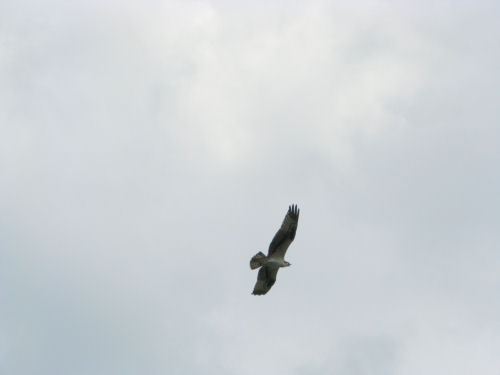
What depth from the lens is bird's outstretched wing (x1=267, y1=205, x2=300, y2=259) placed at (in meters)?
→ 66.2

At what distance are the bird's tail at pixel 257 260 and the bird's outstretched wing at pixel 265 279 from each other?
0.69 m

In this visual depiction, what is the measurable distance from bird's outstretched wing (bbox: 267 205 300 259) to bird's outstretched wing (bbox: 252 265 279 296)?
1.24m

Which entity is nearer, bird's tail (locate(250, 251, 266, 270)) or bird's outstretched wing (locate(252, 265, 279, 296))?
bird's tail (locate(250, 251, 266, 270))

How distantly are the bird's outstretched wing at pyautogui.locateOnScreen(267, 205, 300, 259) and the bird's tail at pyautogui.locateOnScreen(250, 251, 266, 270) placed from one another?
47 cm

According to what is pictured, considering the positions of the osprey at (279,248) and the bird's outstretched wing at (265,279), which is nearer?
the osprey at (279,248)

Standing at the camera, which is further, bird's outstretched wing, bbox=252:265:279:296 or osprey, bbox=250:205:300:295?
bird's outstretched wing, bbox=252:265:279:296

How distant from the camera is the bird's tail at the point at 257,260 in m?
66.7

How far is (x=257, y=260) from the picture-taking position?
66688mm

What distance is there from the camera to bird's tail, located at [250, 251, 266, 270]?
66.7 meters

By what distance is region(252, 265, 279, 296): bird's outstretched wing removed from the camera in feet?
222

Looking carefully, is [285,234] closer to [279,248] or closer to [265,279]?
[279,248]

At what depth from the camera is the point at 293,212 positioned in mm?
66250

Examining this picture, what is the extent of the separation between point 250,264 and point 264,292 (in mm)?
3299

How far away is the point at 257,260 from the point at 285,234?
2.37 meters
